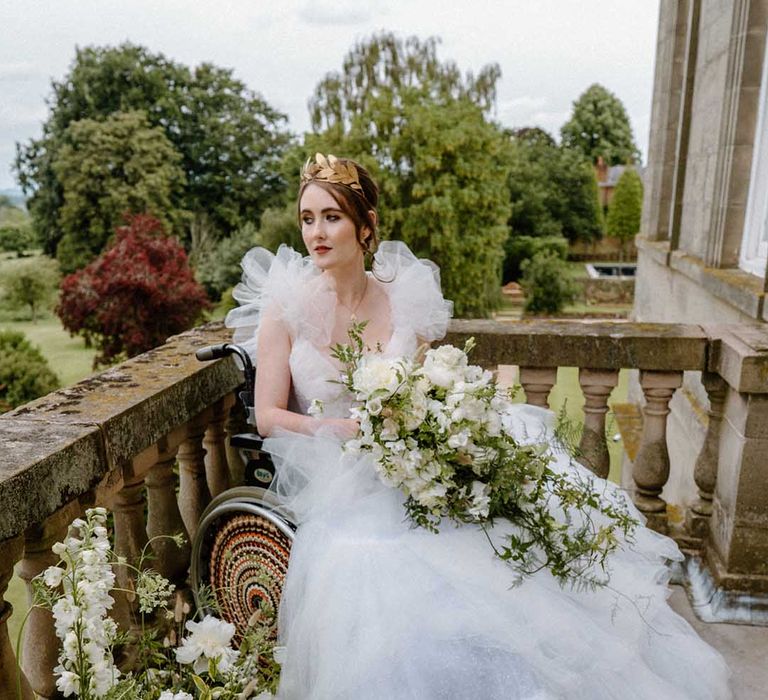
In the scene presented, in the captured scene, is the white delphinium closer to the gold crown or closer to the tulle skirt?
the tulle skirt

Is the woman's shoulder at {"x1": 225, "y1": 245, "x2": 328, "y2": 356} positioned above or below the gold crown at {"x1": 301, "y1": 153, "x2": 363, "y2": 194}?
below

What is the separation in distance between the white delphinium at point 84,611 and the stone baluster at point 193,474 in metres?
1.30

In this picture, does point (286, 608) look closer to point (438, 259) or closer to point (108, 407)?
point (108, 407)

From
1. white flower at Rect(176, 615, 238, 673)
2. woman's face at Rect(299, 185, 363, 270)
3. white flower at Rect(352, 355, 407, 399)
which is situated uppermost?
woman's face at Rect(299, 185, 363, 270)

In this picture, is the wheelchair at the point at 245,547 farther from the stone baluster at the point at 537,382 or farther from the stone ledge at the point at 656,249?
the stone ledge at the point at 656,249

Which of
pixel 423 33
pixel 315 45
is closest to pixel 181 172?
pixel 315 45

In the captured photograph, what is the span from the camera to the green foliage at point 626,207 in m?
39.0

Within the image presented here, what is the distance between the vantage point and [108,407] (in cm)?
212

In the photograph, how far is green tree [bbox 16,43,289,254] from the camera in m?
32.9

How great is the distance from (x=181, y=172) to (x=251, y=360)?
33.1 meters

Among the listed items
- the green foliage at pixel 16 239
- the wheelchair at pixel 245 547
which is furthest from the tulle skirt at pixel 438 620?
the green foliage at pixel 16 239

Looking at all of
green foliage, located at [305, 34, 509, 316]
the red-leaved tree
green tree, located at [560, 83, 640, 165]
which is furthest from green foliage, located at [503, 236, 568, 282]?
the red-leaved tree

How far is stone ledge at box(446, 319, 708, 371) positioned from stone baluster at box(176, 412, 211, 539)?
1.24m

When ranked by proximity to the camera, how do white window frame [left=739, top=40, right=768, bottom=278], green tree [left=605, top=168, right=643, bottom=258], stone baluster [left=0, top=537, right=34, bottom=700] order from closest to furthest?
1. stone baluster [left=0, top=537, right=34, bottom=700]
2. white window frame [left=739, top=40, right=768, bottom=278]
3. green tree [left=605, top=168, right=643, bottom=258]
